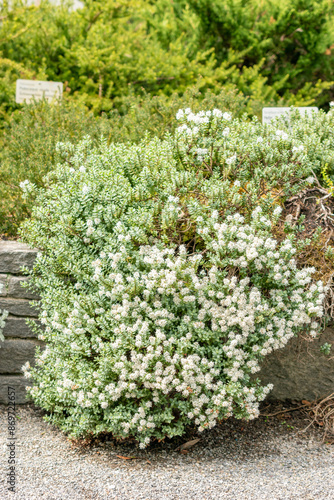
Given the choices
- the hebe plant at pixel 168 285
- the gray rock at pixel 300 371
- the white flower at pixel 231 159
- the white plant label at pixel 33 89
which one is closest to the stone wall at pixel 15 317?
the hebe plant at pixel 168 285

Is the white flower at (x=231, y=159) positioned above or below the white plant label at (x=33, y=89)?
below

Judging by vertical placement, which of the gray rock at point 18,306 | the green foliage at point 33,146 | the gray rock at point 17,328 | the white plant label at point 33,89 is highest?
the white plant label at point 33,89

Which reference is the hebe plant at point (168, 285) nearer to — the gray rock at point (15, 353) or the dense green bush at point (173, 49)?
the gray rock at point (15, 353)

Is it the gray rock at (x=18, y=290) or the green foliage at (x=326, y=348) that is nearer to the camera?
the green foliage at (x=326, y=348)

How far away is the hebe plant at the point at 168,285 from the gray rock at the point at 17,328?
19 centimetres

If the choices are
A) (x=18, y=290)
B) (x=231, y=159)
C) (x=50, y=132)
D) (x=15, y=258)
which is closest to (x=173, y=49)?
(x=50, y=132)

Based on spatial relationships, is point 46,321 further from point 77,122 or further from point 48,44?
point 48,44

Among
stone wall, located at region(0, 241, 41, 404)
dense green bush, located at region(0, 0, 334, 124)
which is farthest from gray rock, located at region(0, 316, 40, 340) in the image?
dense green bush, located at region(0, 0, 334, 124)

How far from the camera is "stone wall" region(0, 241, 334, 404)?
2.83m

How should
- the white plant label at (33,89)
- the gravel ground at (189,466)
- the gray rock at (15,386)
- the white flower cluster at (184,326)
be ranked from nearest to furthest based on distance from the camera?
1. the gravel ground at (189,466)
2. the white flower cluster at (184,326)
3. the gray rock at (15,386)
4. the white plant label at (33,89)

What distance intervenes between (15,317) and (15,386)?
45 centimetres

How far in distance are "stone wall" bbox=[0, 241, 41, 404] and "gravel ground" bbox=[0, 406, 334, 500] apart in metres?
0.32

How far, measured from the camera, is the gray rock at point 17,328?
3004 millimetres

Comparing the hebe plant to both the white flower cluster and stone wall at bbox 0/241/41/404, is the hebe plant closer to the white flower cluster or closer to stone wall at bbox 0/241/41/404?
the white flower cluster
